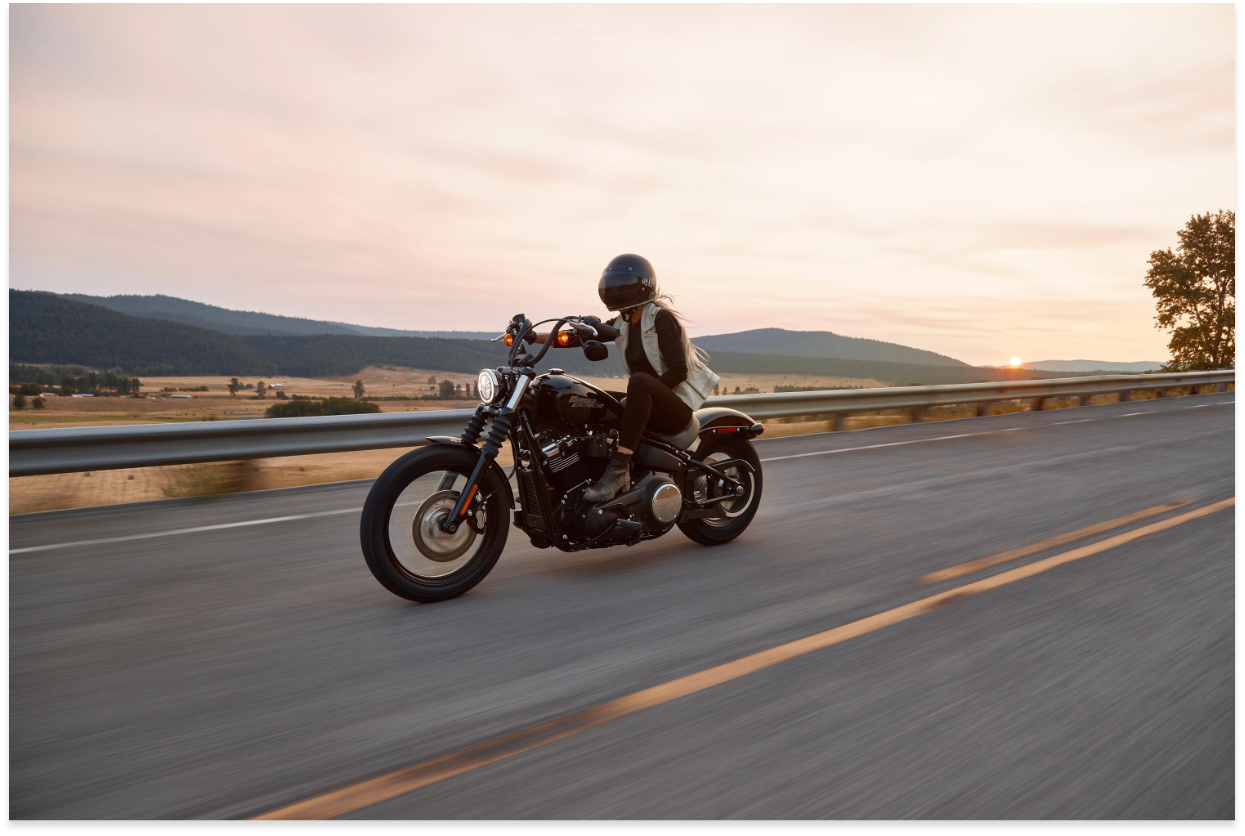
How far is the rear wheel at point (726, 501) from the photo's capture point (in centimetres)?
575

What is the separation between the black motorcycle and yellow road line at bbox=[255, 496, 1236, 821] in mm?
1485

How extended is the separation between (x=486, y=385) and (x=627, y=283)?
119cm

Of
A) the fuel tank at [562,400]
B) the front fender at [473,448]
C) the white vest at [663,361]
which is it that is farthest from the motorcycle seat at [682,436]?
the front fender at [473,448]

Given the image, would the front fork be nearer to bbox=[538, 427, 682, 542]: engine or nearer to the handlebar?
the handlebar

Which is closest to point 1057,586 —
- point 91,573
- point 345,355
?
point 91,573

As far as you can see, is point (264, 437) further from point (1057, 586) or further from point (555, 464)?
point (1057, 586)

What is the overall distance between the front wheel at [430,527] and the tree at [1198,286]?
53.2 meters

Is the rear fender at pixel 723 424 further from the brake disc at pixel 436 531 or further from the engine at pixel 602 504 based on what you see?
the brake disc at pixel 436 531

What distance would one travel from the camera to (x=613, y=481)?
5070mm

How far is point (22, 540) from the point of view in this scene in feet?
19.0

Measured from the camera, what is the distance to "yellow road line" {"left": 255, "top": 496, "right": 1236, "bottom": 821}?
2.54 m

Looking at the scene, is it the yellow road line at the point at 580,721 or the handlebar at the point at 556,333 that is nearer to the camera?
the yellow road line at the point at 580,721

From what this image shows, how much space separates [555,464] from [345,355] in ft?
72.7

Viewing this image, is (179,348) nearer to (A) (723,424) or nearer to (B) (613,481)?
(A) (723,424)
